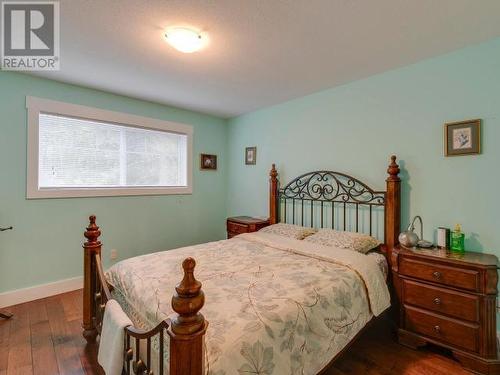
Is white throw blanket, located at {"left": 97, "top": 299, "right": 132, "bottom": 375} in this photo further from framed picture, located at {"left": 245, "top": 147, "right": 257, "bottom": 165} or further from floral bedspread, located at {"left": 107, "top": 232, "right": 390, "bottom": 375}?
framed picture, located at {"left": 245, "top": 147, "right": 257, "bottom": 165}

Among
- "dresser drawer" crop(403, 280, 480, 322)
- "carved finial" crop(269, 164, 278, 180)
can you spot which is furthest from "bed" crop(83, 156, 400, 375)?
"carved finial" crop(269, 164, 278, 180)

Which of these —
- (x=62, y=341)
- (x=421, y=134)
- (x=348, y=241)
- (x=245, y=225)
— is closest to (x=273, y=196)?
(x=245, y=225)

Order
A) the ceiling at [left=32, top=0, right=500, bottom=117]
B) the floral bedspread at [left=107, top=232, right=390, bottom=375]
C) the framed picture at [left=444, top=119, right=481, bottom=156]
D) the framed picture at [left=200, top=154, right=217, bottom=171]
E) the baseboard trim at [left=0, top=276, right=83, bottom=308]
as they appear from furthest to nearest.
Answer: the framed picture at [left=200, top=154, right=217, bottom=171]
the baseboard trim at [left=0, top=276, right=83, bottom=308]
the framed picture at [left=444, top=119, right=481, bottom=156]
the ceiling at [left=32, top=0, right=500, bottom=117]
the floral bedspread at [left=107, top=232, right=390, bottom=375]

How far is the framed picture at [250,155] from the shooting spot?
385 centimetres

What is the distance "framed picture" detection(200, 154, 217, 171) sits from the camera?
4.03 metres

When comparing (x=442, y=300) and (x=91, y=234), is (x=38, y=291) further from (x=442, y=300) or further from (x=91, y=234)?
(x=442, y=300)

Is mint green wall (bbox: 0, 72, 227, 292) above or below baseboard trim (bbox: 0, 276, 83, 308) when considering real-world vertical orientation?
above

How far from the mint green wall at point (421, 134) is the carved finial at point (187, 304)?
219 centimetres

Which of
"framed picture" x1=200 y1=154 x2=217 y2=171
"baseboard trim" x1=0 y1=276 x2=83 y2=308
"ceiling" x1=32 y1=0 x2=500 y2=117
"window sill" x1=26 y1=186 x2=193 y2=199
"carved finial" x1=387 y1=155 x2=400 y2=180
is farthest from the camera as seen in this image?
"framed picture" x1=200 y1=154 x2=217 y2=171

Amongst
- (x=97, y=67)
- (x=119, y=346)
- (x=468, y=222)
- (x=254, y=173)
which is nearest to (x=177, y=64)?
(x=97, y=67)

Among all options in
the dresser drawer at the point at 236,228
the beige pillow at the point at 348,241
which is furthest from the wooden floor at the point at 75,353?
the dresser drawer at the point at 236,228

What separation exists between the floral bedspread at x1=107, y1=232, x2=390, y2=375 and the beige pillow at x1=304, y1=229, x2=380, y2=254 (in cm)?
17

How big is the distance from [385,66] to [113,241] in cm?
357

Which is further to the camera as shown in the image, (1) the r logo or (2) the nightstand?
(2) the nightstand
